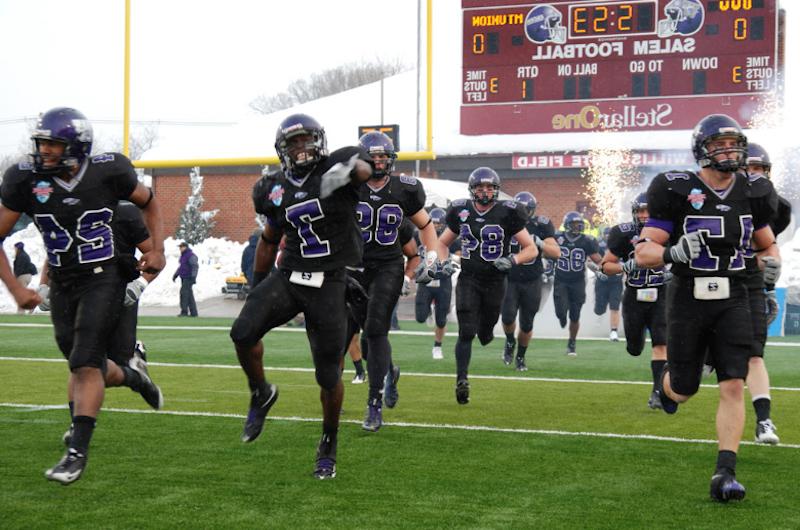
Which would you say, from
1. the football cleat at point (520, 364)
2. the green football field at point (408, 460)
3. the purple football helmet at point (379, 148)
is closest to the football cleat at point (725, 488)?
the green football field at point (408, 460)

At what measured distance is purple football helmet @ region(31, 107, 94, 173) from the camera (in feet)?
18.7

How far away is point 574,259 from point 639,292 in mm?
6304

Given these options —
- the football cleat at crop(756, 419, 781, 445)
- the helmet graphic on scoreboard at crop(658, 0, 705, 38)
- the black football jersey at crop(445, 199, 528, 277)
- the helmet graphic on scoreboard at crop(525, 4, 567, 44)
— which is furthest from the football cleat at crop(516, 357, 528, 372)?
the helmet graphic on scoreboard at crop(658, 0, 705, 38)

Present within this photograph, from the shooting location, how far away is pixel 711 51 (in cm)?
2823

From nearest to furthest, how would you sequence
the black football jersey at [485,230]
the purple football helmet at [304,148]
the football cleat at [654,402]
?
the purple football helmet at [304,148]
the football cleat at [654,402]
the black football jersey at [485,230]

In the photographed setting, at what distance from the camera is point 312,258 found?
19.8 ft

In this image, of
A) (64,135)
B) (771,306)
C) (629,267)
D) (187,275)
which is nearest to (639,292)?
(629,267)

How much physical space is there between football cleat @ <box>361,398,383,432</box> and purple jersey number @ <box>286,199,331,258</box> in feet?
5.97

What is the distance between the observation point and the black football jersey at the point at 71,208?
578 centimetres

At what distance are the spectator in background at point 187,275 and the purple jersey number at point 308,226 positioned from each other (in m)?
16.8

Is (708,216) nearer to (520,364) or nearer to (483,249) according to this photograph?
(483,249)

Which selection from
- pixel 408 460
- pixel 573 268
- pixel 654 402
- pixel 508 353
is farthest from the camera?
pixel 573 268

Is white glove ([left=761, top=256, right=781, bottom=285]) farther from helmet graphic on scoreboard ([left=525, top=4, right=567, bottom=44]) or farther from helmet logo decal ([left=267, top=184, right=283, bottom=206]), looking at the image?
helmet graphic on scoreboard ([left=525, top=4, right=567, bottom=44])

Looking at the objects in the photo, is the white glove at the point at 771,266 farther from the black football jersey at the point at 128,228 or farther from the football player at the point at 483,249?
the black football jersey at the point at 128,228
